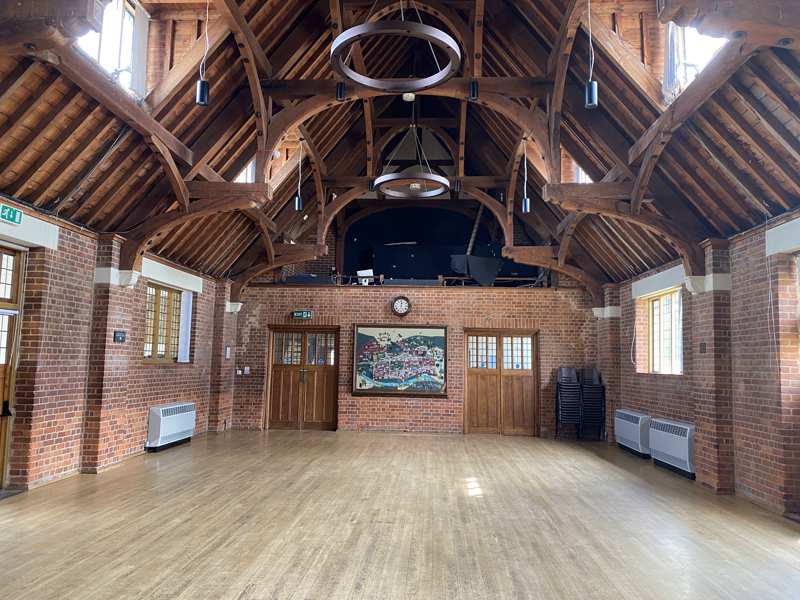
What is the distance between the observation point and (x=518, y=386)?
36.6 ft

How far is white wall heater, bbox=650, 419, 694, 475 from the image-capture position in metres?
7.16

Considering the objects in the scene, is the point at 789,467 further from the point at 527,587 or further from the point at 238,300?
the point at 238,300

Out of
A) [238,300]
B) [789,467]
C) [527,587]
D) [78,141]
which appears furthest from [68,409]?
[789,467]

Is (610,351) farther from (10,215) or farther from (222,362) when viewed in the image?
(10,215)

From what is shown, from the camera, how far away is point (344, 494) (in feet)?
20.3

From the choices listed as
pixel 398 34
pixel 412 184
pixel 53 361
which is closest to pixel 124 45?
pixel 398 34

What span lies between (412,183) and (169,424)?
5266mm

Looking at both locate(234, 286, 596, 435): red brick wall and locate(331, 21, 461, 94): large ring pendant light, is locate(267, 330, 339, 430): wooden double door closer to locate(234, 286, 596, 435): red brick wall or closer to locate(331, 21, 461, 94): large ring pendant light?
locate(234, 286, 596, 435): red brick wall

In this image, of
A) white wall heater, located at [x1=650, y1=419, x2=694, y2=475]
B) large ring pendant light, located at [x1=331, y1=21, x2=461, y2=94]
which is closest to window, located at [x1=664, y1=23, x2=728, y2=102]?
large ring pendant light, located at [x1=331, y1=21, x2=461, y2=94]

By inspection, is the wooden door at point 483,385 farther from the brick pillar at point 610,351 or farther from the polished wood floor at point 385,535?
the polished wood floor at point 385,535

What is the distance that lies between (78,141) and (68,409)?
3205 mm

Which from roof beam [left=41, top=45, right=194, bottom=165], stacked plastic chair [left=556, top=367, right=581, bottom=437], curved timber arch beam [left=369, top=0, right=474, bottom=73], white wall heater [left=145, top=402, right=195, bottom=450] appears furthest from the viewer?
stacked plastic chair [left=556, top=367, right=581, bottom=437]

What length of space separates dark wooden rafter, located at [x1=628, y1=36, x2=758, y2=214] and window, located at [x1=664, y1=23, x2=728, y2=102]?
47 centimetres

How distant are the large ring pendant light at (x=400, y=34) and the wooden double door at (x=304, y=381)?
648 centimetres
